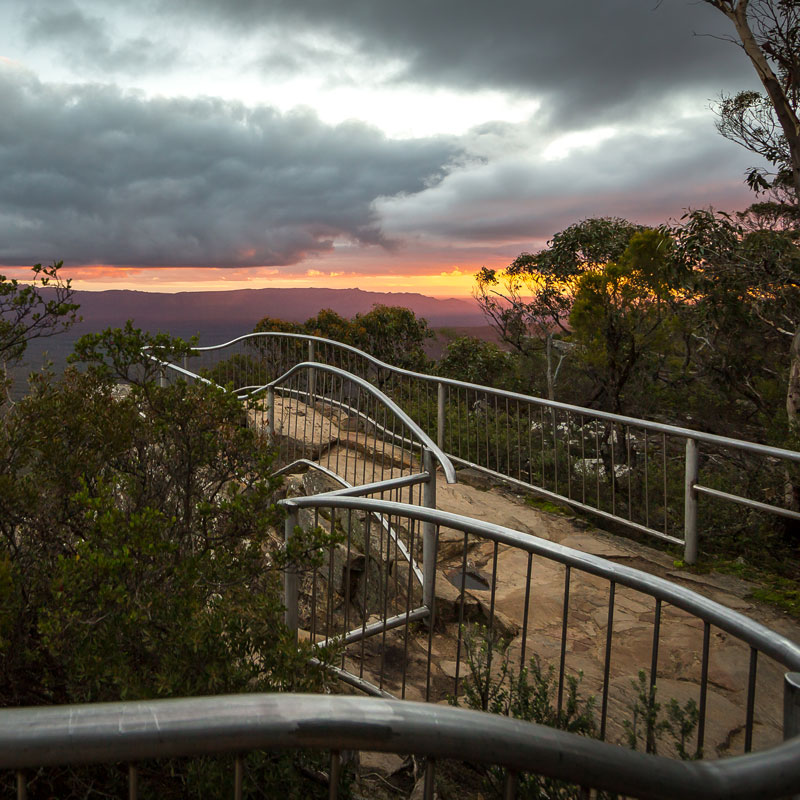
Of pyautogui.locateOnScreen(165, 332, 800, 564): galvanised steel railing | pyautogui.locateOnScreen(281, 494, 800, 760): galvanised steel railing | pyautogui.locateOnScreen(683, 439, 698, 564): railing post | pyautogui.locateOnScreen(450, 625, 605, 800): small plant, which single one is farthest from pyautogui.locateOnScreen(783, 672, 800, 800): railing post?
pyautogui.locateOnScreen(683, 439, 698, 564): railing post

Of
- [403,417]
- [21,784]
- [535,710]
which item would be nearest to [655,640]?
[535,710]

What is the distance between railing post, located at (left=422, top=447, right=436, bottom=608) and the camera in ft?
13.5

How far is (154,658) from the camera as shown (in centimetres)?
282

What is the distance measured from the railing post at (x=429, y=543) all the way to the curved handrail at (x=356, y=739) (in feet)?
9.61

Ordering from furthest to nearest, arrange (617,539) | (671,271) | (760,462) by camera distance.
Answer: (671,271), (760,462), (617,539)

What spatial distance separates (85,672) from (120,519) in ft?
2.16

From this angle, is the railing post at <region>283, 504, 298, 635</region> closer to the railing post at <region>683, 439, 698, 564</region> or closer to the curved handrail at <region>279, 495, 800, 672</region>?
the curved handrail at <region>279, 495, 800, 672</region>

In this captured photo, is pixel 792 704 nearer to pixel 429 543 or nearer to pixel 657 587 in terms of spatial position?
pixel 657 587

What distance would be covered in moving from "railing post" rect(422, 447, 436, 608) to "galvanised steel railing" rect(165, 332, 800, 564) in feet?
5.34

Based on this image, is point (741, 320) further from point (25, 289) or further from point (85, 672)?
point (85, 672)

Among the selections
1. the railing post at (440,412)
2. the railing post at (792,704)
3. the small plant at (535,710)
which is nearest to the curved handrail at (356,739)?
the railing post at (792,704)

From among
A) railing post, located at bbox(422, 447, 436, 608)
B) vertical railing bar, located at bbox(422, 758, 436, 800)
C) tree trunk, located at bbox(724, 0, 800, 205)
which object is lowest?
railing post, located at bbox(422, 447, 436, 608)

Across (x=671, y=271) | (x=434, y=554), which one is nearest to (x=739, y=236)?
(x=671, y=271)

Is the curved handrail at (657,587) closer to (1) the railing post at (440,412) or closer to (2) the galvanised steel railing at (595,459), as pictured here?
(2) the galvanised steel railing at (595,459)
